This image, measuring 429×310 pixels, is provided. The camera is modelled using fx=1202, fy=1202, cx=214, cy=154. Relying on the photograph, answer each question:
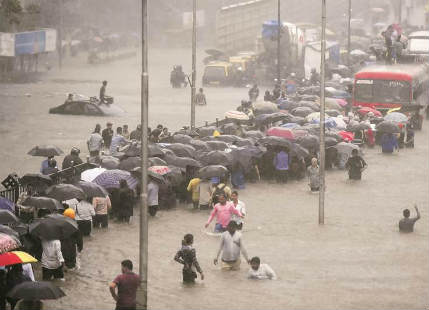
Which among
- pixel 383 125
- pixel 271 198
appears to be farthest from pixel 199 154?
pixel 383 125

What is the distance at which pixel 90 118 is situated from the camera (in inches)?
1886

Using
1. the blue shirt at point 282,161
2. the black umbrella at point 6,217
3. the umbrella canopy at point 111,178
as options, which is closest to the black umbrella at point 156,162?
the umbrella canopy at point 111,178

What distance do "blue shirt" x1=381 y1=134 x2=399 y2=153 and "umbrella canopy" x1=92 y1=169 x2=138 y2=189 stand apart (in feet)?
Answer: 48.1

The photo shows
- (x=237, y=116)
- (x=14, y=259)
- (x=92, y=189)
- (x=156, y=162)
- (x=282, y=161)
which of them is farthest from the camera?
(x=237, y=116)

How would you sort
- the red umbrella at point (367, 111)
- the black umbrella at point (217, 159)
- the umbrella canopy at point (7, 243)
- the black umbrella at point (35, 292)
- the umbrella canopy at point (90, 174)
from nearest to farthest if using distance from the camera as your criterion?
the black umbrella at point (35, 292) → the umbrella canopy at point (7, 243) → the umbrella canopy at point (90, 174) → the black umbrella at point (217, 159) → the red umbrella at point (367, 111)

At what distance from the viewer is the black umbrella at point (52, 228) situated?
21.0 m

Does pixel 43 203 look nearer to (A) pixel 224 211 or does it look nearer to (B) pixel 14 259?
(A) pixel 224 211

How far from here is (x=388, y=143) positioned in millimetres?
39938

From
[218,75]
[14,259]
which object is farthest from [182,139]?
[218,75]

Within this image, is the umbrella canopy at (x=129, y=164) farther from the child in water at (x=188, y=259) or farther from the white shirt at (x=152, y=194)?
the child in water at (x=188, y=259)

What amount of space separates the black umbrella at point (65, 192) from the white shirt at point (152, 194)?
312 centimetres

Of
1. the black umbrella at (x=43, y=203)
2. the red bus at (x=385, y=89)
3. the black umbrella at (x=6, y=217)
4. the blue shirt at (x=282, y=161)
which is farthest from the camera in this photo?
the red bus at (x=385, y=89)

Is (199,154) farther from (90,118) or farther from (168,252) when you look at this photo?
(90,118)

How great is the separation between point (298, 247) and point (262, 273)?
3.24 m
